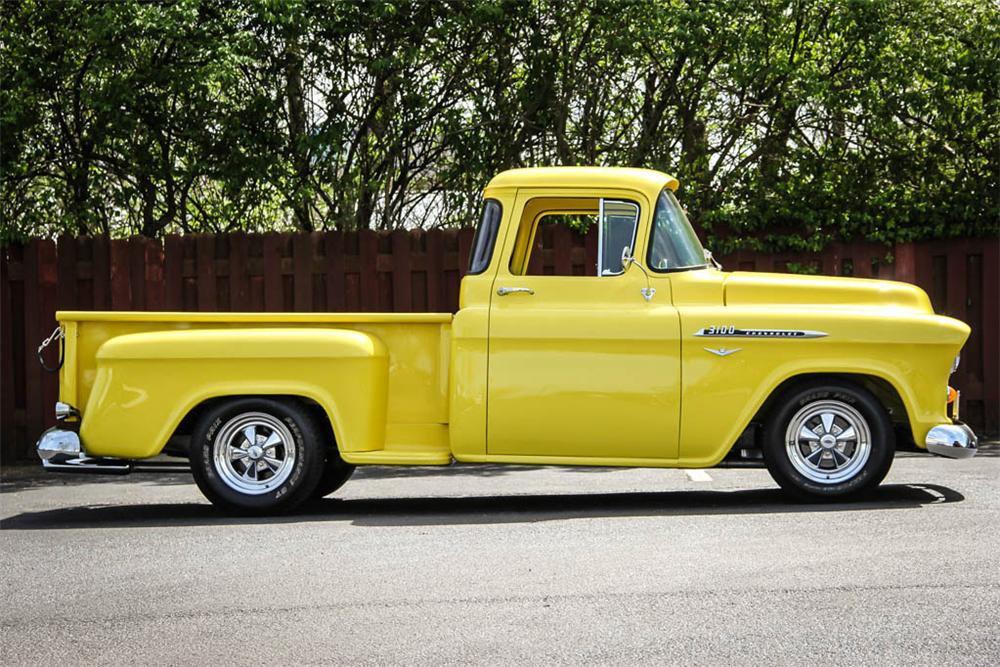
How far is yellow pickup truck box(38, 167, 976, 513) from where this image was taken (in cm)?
796

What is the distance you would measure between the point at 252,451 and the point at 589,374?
212 centimetres

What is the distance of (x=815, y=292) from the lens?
27.0 ft

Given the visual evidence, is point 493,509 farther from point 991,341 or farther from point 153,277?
point 991,341

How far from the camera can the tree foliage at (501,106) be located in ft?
43.9

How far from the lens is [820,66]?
46.0 ft

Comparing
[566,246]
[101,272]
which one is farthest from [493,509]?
[101,272]

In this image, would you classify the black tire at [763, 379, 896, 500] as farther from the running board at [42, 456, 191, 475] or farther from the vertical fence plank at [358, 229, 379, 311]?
the vertical fence plank at [358, 229, 379, 311]

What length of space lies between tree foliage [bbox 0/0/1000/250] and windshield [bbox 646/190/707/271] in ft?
16.4

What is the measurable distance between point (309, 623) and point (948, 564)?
2.87 metres

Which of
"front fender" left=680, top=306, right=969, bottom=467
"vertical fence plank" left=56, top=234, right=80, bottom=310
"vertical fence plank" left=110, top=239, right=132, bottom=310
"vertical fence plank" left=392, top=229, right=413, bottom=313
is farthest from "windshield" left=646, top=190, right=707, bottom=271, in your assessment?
"vertical fence plank" left=56, top=234, right=80, bottom=310

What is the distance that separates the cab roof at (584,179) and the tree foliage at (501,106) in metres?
5.05

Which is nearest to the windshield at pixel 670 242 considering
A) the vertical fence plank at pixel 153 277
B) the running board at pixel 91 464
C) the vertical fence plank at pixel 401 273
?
the running board at pixel 91 464

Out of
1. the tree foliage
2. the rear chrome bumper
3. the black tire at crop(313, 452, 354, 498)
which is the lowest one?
the black tire at crop(313, 452, 354, 498)

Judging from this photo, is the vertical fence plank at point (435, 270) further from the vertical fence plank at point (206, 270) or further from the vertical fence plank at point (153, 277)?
the vertical fence plank at point (153, 277)
